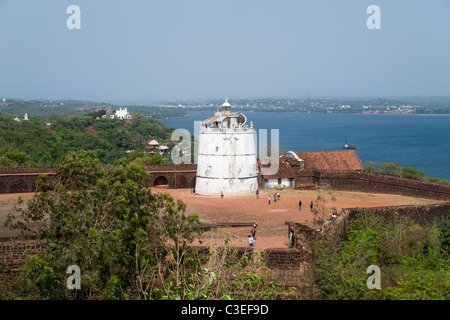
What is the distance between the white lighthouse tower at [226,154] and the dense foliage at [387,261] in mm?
14605

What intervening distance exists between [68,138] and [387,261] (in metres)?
72.2

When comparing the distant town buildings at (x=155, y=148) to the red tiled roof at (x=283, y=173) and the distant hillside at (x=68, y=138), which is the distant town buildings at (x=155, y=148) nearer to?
the distant hillside at (x=68, y=138)

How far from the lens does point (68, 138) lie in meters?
82.8

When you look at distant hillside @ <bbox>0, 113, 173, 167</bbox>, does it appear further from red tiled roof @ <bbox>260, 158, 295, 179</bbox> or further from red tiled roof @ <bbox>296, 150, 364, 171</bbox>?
red tiled roof @ <bbox>296, 150, 364, 171</bbox>

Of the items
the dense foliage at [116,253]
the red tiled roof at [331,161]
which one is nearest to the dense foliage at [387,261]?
the dense foliage at [116,253]

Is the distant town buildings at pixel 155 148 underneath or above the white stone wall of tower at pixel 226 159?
underneath

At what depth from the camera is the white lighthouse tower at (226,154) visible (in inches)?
1373

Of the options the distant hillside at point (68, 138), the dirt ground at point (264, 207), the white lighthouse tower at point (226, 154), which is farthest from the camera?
the distant hillside at point (68, 138)

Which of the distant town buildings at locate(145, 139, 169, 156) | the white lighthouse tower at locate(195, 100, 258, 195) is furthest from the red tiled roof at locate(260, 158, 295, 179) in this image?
the distant town buildings at locate(145, 139, 169, 156)

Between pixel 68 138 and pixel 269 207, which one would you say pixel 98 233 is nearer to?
pixel 269 207

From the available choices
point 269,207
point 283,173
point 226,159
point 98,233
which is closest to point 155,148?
point 283,173

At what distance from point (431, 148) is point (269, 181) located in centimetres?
8604

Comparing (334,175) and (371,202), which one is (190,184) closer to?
(334,175)

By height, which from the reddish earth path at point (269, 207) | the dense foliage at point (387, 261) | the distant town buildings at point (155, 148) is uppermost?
the dense foliage at point (387, 261)
